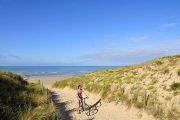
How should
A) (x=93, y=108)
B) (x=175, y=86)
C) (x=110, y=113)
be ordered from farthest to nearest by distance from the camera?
(x=93, y=108), (x=110, y=113), (x=175, y=86)

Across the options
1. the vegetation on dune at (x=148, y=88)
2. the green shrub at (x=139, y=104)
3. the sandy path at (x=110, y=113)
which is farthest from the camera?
the green shrub at (x=139, y=104)

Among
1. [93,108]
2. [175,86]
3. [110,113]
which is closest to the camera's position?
[175,86]

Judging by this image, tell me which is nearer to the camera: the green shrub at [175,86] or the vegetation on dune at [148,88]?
the vegetation on dune at [148,88]

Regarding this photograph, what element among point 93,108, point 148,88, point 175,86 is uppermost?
point 175,86

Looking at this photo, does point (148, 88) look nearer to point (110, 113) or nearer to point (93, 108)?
point (110, 113)

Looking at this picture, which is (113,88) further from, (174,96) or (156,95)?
(174,96)

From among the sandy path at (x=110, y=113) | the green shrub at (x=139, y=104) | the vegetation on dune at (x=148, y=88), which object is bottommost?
the sandy path at (x=110, y=113)

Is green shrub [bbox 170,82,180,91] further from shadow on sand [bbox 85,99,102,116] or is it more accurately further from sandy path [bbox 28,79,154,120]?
shadow on sand [bbox 85,99,102,116]

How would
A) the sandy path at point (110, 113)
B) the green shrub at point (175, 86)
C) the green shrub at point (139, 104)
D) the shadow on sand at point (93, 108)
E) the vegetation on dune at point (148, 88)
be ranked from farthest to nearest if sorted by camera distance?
the shadow on sand at point (93, 108) → the green shrub at point (139, 104) → the green shrub at point (175, 86) → the sandy path at point (110, 113) → the vegetation on dune at point (148, 88)

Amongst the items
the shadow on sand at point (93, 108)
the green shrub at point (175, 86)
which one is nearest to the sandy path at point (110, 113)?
the shadow on sand at point (93, 108)

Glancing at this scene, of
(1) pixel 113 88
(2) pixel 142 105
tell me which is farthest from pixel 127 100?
(1) pixel 113 88

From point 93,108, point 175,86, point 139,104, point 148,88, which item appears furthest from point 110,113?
point 175,86

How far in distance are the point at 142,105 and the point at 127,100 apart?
224cm

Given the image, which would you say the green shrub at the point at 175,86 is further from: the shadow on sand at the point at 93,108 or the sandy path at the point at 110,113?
the shadow on sand at the point at 93,108
